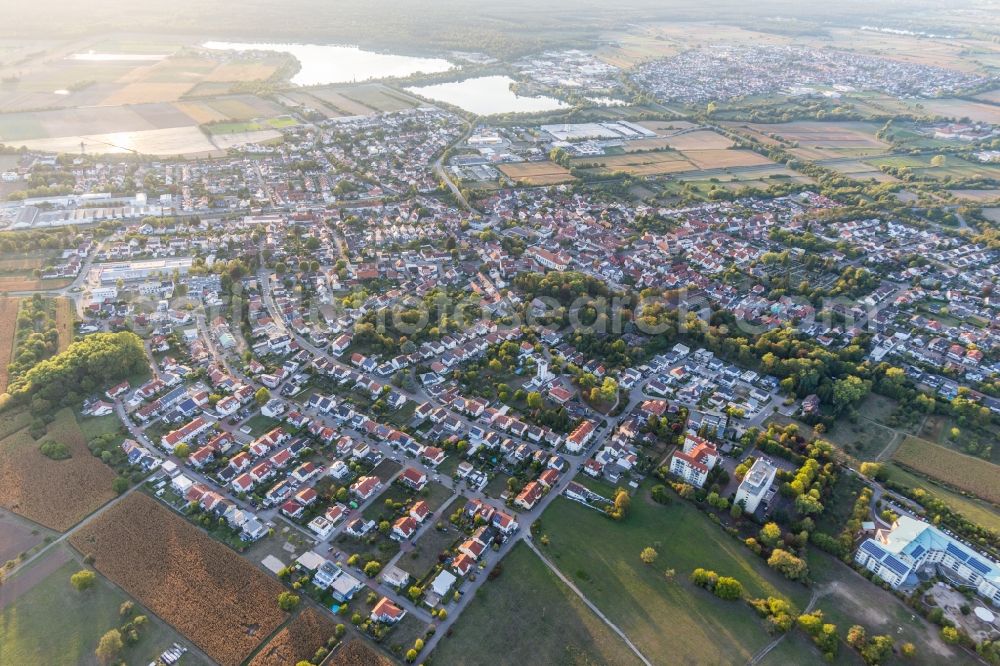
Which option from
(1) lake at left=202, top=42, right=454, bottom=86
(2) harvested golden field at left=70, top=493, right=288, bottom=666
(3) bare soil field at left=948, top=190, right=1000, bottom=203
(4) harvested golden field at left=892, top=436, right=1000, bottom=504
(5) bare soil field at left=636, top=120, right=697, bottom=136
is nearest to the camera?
(2) harvested golden field at left=70, top=493, right=288, bottom=666

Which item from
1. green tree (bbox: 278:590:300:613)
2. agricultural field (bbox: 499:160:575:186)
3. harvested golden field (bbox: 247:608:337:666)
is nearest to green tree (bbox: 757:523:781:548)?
harvested golden field (bbox: 247:608:337:666)

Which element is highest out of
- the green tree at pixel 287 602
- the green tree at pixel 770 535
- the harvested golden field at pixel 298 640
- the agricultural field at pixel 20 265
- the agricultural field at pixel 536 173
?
the agricultural field at pixel 536 173

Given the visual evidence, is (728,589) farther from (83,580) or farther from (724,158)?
Answer: (724,158)

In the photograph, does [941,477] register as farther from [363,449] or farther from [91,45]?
[91,45]

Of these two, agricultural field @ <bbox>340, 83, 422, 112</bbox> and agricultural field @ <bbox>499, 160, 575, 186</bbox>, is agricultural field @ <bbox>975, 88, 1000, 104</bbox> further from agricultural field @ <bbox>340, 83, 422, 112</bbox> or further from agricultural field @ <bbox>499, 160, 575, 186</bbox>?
agricultural field @ <bbox>340, 83, 422, 112</bbox>

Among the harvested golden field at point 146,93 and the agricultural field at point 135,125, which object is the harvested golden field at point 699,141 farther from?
the harvested golden field at point 146,93

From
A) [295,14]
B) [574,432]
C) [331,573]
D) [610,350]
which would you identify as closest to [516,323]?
[610,350]

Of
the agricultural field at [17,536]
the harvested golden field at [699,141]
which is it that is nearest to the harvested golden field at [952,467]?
the agricultural field at [17,536]
